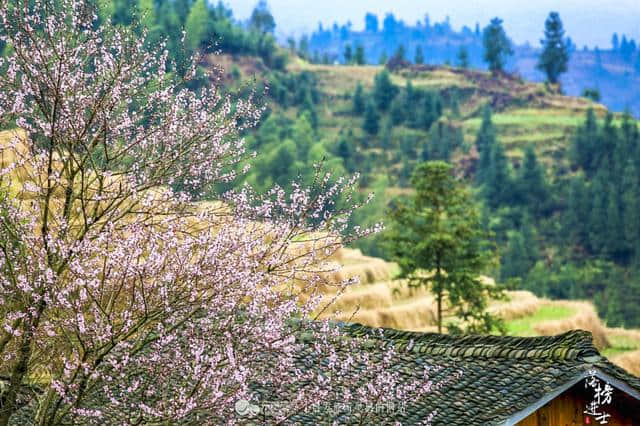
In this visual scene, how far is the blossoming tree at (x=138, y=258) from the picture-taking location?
10586 mm

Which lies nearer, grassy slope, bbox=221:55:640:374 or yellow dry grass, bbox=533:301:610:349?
yellow dry grass, bbox=533:301:610:349

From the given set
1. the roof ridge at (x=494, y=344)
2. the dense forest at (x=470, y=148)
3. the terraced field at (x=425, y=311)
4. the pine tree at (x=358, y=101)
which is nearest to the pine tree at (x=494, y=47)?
the dense forest at (x=470, y=148)

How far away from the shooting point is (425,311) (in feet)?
133

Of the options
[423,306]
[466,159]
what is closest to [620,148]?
[466,159]

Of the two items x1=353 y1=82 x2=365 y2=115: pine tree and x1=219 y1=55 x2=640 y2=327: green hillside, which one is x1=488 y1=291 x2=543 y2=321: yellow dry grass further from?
x1=353 y1=82 x2=365 y2=115: pine tree

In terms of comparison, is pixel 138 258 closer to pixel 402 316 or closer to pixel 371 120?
pixel 402 316

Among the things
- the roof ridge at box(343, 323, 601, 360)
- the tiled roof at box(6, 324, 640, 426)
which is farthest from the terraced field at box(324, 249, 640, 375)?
the tiled roof at box(6, 324, 640, 426)

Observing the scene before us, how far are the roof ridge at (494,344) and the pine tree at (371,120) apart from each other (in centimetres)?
10036

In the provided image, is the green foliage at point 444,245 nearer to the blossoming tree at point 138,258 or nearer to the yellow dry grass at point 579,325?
the yellow dry grass at point 579,325

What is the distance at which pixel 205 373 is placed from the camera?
10.5 metres

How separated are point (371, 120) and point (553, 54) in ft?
102

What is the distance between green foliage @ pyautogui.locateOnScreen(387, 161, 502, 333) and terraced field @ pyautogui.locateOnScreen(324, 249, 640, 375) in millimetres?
1709

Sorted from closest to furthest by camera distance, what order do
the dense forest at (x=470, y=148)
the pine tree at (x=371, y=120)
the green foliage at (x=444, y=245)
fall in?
the green foliage at (x=444, y=245) < the dense forest at (x=470, y=148) < the pine tree at (x=371, y=120)

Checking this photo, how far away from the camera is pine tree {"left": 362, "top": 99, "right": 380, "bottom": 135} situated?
11500 cm
